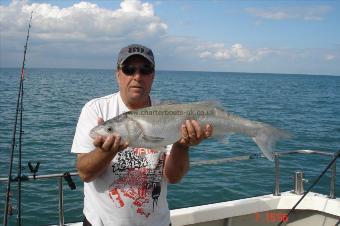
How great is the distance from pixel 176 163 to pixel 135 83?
90 centimetres

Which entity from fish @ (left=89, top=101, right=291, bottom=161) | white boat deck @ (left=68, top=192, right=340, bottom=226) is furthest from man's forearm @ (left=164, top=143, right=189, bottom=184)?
white boat deck @ (left=68, top=192, right=340, bottom=226)

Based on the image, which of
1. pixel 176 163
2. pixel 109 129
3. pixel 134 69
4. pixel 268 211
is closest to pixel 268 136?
pixel 176 163

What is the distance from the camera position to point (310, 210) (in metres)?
6.92

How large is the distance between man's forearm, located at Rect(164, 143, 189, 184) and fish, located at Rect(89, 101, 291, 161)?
0.34 feet

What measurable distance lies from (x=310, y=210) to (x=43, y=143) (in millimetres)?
15190

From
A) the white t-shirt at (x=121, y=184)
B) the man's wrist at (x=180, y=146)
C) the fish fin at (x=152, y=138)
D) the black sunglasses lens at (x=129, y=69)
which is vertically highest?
the black sunglasses lens at (x=129, y=69)

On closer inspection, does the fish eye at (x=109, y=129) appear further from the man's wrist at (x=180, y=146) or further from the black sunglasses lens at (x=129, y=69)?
the man's wrist at (x=180, y=146)

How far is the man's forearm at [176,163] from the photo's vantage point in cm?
390

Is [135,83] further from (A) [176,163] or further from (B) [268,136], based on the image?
(B) [268,136]

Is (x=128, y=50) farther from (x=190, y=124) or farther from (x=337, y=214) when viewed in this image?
(x=337, y=214)

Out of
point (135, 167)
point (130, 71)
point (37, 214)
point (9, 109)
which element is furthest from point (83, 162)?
point (9, 109)

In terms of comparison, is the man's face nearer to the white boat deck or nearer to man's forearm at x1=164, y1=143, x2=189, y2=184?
man's forearm at x1=164, y1=143, x2=189, y2=184

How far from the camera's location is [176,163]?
153 inches
